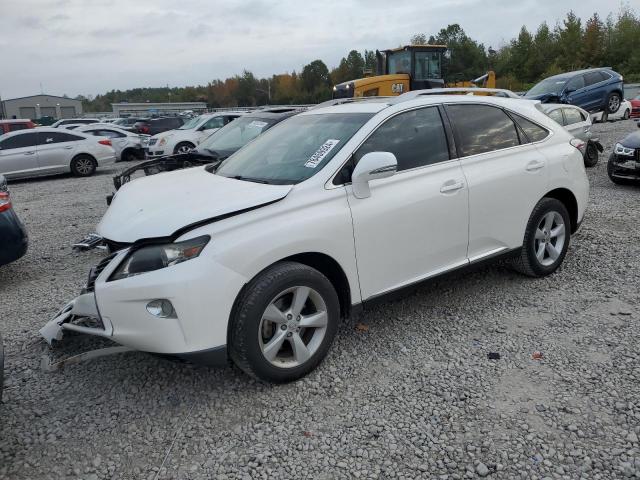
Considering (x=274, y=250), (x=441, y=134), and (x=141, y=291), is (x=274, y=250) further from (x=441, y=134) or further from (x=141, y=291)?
(x=441, y=134)

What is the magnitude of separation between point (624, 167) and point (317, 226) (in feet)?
24.5

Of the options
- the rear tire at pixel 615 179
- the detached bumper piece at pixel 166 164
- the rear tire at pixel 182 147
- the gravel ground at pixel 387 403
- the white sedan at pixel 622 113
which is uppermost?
the white sedan at pixel 622 113

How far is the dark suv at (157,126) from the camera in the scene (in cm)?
2531

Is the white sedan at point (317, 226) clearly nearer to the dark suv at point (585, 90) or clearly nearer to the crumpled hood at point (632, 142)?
the crumpled hood at point (632, 142)

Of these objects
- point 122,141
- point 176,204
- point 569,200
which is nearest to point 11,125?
point 122,141

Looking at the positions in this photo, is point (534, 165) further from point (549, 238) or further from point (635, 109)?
point (635, 109)

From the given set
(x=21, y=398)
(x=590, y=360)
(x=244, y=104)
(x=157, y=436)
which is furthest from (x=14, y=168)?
(x=244, y=104)

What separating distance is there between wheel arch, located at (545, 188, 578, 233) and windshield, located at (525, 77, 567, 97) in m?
13.8

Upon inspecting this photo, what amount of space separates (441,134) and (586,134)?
751 cm

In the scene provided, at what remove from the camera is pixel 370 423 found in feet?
9.68

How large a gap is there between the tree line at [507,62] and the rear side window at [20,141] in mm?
12090

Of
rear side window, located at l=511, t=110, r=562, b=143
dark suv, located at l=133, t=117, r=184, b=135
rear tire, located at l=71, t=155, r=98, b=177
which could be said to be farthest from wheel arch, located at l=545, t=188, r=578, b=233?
dark suv, located at l=133, t=117, r=184, b=135

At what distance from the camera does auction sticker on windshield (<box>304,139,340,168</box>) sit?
142 inches

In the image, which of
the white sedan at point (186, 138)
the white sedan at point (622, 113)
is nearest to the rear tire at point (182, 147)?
the white sedan at point (186, 138)
